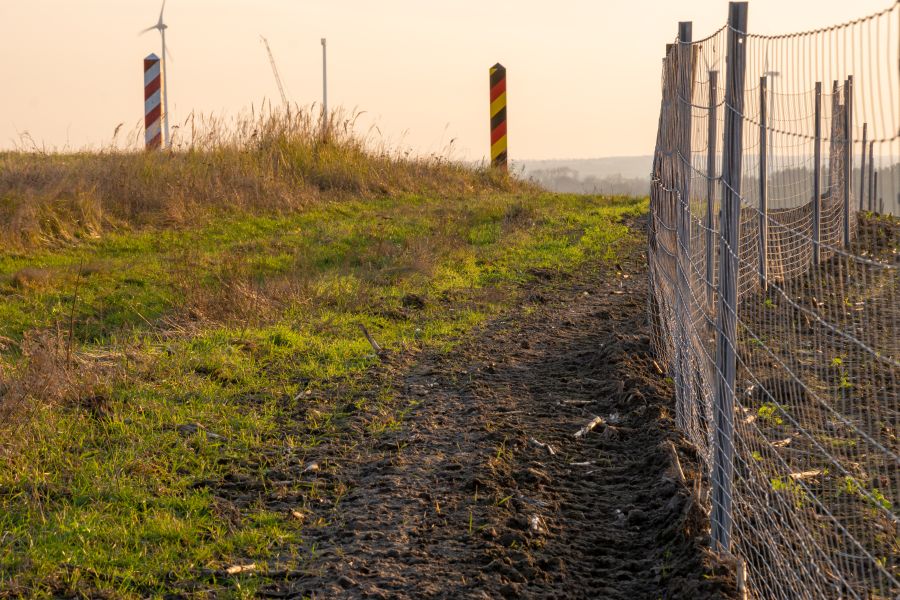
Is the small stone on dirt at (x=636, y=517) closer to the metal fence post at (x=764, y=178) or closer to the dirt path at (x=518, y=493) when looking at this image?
the dirt path at (x=518, y=493)

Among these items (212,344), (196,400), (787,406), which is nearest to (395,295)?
(212,344)

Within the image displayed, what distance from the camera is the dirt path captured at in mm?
3432

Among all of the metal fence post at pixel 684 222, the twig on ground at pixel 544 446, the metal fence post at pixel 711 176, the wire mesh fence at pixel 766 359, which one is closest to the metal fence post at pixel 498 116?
the wire mesh fence at pixel 766 359

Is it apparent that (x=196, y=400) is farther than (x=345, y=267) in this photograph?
No

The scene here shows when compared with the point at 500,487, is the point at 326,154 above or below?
above

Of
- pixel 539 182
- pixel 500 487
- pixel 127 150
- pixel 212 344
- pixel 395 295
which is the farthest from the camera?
pixel 539 182

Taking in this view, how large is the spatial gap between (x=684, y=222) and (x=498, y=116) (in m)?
12.7

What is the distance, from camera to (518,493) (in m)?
4.20

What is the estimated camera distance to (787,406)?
18.6 feet

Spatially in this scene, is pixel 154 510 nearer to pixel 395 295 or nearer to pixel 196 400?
pixel 196 400

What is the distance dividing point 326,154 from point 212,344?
849 cm

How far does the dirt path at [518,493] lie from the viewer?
343 cm

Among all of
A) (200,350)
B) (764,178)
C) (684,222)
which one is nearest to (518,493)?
(684,222)

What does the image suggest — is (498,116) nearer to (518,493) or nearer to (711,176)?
(711,176)
